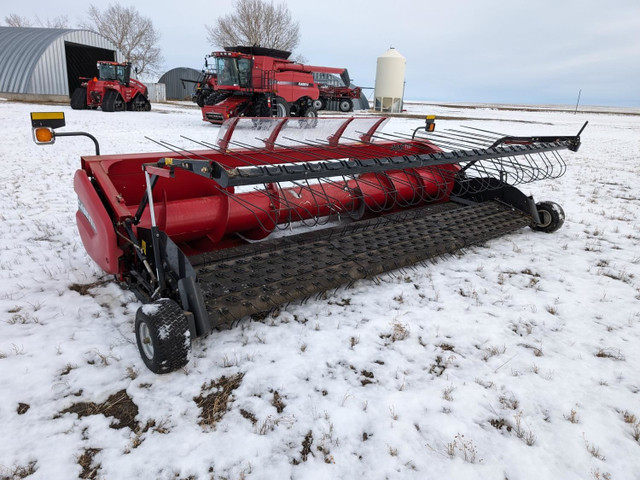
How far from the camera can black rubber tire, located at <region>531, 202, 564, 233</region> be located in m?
4.59

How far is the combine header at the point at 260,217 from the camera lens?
2.33 metres

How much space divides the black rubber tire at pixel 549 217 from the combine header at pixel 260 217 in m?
0.01

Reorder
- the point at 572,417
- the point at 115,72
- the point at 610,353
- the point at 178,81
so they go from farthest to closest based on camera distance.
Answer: the point at 178,81, the point at 115,72, the point at 610,353, the point at 572,417

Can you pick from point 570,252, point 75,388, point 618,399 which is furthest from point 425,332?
point 570,252

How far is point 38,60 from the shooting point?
24.5 metres

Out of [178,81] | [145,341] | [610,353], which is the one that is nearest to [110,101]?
[145,341]

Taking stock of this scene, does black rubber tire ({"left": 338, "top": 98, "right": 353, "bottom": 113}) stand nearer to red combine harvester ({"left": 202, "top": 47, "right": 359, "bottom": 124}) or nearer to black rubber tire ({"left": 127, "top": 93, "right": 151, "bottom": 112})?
red combine harvester ({"left": 202, "top": 47, "right": 359, "bottom": 124})

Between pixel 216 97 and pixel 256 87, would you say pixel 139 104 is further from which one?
pixel 256 87

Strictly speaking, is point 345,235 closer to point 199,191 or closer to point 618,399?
point 199,191

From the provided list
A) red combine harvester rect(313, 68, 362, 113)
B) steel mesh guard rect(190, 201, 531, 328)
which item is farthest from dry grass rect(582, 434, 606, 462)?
red combine harvester rect(313, 68, 362, 113)

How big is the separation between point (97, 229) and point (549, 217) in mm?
4478

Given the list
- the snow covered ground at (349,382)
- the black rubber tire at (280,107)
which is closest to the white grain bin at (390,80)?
the black rubber tire at (280,107)

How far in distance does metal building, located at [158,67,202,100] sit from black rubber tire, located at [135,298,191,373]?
138 feet

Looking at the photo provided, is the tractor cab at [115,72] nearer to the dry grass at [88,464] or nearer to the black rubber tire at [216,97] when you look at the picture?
the black rubber tire at [216,97]
